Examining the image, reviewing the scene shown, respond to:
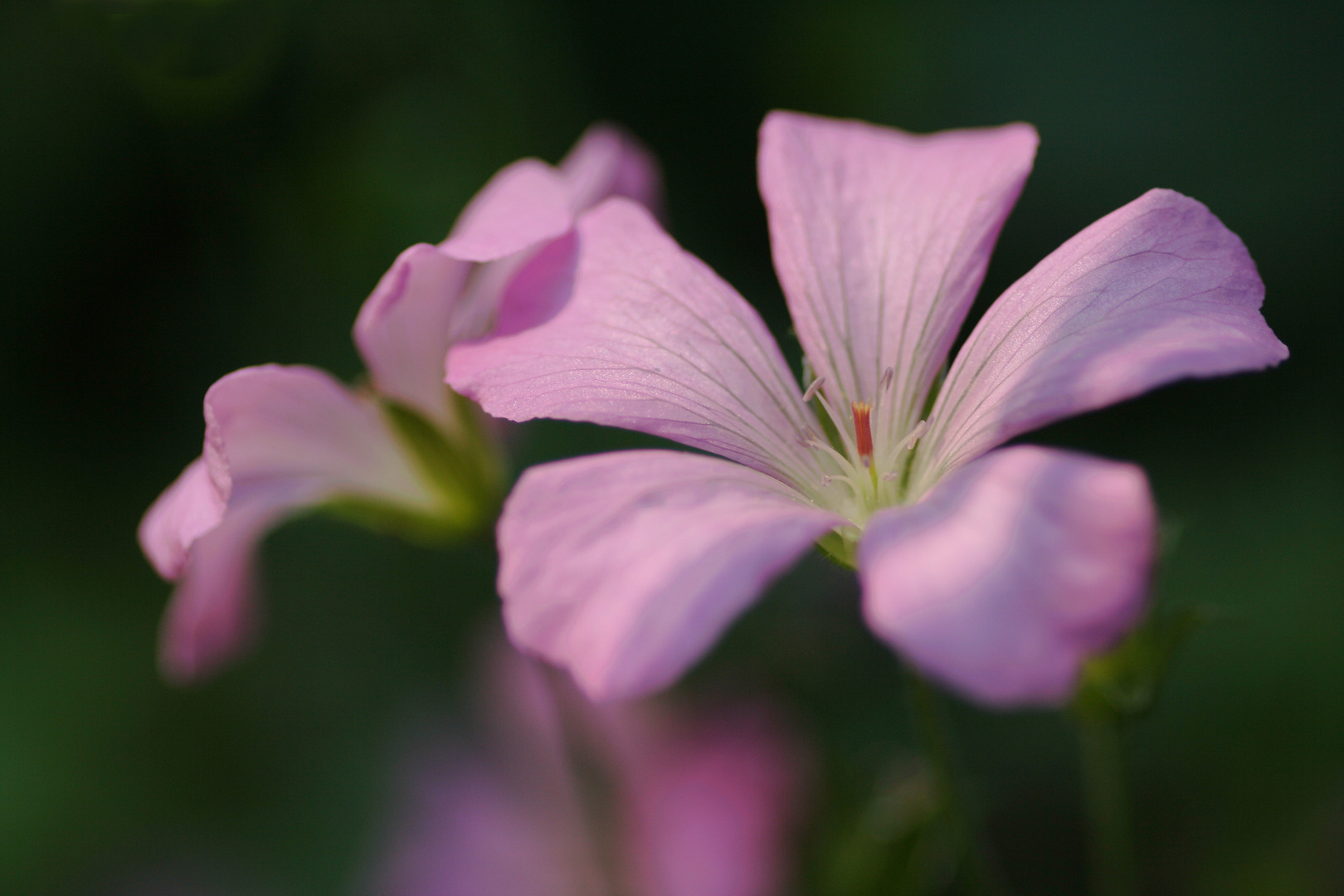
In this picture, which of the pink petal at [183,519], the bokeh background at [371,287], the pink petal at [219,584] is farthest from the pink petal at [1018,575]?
the bokeh background at [371,287]

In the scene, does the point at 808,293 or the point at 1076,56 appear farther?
the point at 1076,56

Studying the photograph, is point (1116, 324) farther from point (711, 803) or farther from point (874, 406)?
point (711, 803)

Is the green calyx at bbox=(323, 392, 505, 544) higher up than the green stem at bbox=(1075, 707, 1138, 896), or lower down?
higher up

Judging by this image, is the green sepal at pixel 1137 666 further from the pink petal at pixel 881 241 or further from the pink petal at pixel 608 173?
the pink petal at pixel 608 173

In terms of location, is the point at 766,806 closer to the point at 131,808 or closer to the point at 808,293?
the point at 808,293

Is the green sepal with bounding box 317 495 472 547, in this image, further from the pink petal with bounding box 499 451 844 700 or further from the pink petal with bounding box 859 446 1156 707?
the pink petal with bounding box 859 446 1156 707

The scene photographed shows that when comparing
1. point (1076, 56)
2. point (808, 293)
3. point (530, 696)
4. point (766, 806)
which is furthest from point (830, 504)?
point (1076, 56)

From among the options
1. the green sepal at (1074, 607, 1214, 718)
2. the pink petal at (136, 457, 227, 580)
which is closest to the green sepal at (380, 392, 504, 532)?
the pink petal at (136, 457, 227, 580)
